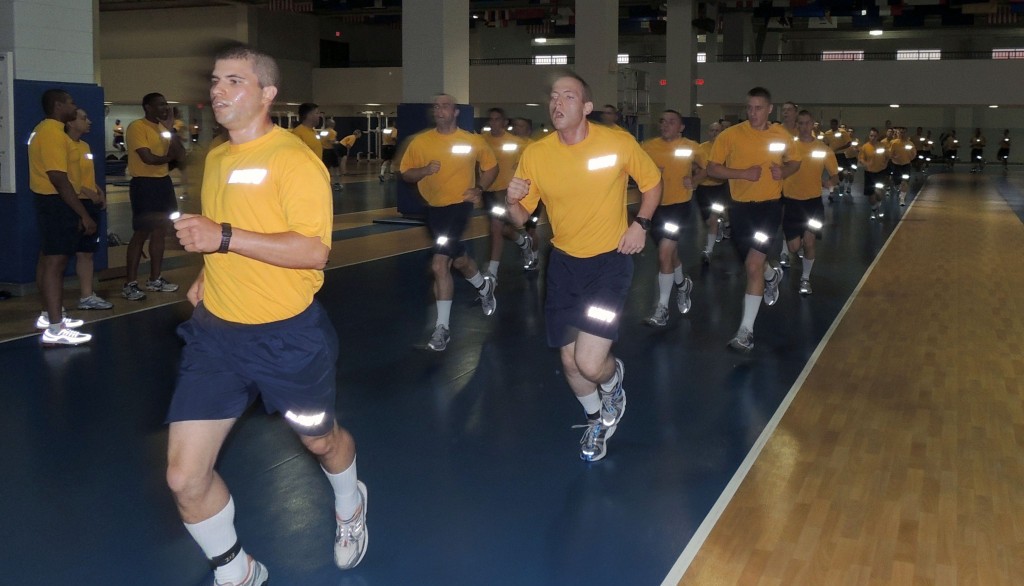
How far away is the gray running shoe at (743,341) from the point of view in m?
7.34

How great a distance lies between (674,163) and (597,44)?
39.8 ft

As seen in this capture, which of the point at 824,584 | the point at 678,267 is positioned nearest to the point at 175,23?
the point at 678,267

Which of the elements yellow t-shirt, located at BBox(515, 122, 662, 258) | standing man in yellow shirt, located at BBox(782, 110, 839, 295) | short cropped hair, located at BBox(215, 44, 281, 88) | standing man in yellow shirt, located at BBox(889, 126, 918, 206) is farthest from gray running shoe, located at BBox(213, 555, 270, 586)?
standing man in yellow shirt, located at BBox(889, 126, 918, 206)

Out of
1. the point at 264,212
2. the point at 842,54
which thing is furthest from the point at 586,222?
Answer: the point at 842,54

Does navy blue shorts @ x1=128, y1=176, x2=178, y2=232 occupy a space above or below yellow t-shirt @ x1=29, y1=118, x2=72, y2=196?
below

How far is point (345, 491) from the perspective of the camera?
352cm

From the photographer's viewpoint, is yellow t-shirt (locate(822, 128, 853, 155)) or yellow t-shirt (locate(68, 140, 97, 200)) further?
yellow t-shirt (locate(822, 128, 853, 155))

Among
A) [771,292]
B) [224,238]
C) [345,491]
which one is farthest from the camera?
[771,292]

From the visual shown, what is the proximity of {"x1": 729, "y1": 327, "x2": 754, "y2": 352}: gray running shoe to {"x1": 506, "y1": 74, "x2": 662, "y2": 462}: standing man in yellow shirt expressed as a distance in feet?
9.06

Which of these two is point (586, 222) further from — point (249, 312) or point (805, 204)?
point (805, 204)

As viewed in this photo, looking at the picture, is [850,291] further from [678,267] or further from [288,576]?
[288,576]

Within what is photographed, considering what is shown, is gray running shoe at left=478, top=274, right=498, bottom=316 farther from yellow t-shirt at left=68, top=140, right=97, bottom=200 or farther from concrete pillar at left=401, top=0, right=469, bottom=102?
concrete pillar at left=401, top=0, right=469, bottom=102

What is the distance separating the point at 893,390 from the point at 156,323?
5509mm

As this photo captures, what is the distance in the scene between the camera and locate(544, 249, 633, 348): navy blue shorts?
4.62m
